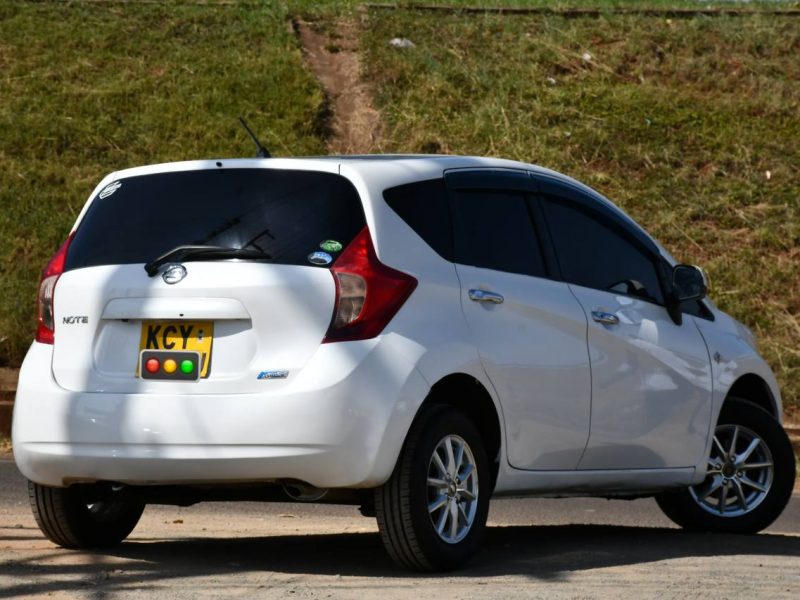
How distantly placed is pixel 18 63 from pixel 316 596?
19205 mm

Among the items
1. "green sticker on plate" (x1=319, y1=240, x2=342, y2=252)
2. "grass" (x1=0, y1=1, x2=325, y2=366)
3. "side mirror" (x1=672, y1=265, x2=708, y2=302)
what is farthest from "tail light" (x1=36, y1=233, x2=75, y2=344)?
"grass" (x1=0, y1=1, x2=325, y2=366)

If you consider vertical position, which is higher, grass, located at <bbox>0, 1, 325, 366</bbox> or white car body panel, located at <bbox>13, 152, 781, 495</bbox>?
white car body panel, located at <bbox>13, 152, 781, 495</bbox>

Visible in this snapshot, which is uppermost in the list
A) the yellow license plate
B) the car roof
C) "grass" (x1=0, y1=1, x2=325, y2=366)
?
the car roof

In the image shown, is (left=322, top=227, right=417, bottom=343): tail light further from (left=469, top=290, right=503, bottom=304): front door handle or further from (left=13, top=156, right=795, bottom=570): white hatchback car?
(left=469, top=290, right=503, bottom=304): front door handle

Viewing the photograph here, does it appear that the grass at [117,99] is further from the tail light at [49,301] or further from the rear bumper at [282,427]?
the rear bumper at [282,427]

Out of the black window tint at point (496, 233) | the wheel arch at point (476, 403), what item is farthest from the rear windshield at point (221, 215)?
the wheel arch at point (476, 403)

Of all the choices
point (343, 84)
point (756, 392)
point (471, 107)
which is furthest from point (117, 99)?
point (756, 392)

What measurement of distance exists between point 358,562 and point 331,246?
1448 millimetres

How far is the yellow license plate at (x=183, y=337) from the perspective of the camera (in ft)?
19.6

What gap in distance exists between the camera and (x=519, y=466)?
21.8ft

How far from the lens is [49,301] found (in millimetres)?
6473

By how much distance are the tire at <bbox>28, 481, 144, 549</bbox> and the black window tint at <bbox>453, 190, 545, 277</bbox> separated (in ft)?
5.99

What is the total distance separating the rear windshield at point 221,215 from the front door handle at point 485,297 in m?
0.60

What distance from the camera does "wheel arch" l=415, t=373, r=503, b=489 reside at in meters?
6.30
